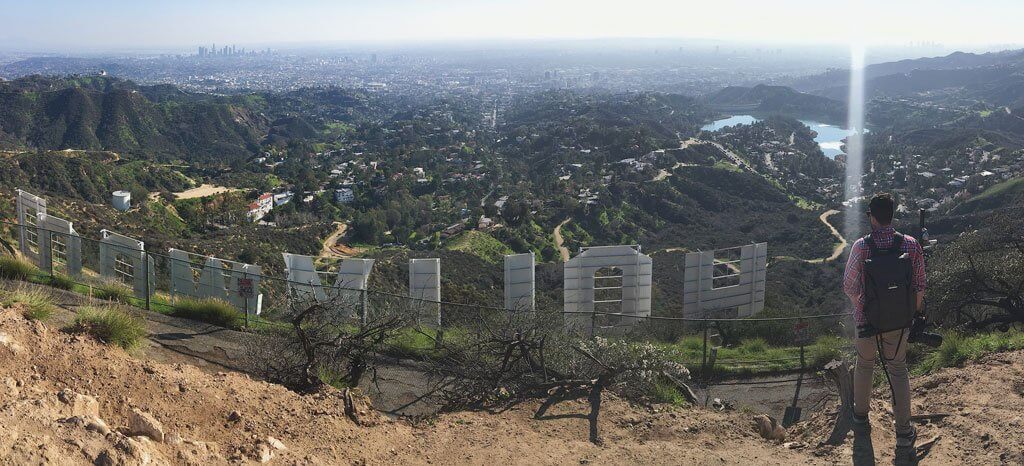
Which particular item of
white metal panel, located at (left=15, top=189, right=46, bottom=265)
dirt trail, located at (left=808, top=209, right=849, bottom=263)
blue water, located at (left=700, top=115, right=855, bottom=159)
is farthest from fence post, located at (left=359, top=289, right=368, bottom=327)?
blue water, located at (left=700, top=115, right=855, bottom=159)

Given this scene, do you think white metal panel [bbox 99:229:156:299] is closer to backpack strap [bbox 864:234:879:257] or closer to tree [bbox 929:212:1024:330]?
backpack strap [bbox 864:234:879:257]

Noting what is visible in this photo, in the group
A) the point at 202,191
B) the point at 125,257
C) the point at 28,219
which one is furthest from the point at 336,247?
the point at 125,257

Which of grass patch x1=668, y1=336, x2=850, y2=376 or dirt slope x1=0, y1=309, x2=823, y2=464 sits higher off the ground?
dirt slope x1=0, y1=309, x2=823, y2=464

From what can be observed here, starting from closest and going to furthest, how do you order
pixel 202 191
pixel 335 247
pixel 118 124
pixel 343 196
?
pixel 335 247, pixel 202 191, pixel 343 196, pixel 118 124

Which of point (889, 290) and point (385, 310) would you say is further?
point (385, 310)

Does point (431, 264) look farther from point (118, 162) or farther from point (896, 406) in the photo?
point (118, 162)

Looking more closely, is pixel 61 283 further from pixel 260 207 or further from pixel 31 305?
pixel 260 207
